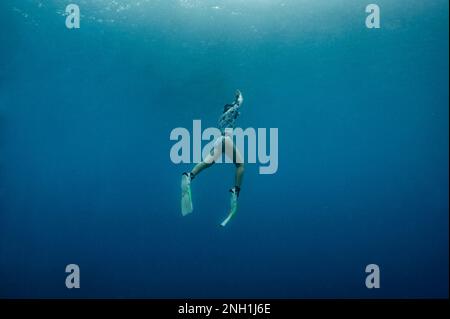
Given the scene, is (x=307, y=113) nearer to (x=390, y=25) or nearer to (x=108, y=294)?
(x=390, y=25)

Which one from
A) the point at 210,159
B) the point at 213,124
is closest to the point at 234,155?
the point at 210,159

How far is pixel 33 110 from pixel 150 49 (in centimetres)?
283

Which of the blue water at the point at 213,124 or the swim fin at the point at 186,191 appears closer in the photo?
the swim fin at the point at 186,191

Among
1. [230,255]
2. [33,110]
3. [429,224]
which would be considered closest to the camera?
[33,110]

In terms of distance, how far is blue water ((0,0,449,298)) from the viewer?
6.55 m

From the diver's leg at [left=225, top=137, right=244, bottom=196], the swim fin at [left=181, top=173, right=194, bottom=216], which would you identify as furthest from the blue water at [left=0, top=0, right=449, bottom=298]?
the swim fin at [left=181, top=173, right=194, bottom=216]

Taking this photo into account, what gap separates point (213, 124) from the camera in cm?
688

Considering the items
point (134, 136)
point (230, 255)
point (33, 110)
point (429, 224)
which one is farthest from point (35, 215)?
point (429, 224)

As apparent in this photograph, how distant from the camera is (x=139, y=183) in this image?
310 inches

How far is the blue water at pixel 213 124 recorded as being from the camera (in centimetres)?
655

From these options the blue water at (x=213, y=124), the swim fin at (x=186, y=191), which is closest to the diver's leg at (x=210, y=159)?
the swim fin at (x=186, y=191)

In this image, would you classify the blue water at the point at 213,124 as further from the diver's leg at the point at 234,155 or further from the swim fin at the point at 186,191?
the swim fin at the point at 186,191

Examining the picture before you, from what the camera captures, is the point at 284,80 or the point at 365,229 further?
the point at 284,80

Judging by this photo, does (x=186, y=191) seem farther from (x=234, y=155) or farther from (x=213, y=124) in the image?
(x=213, y=124)
